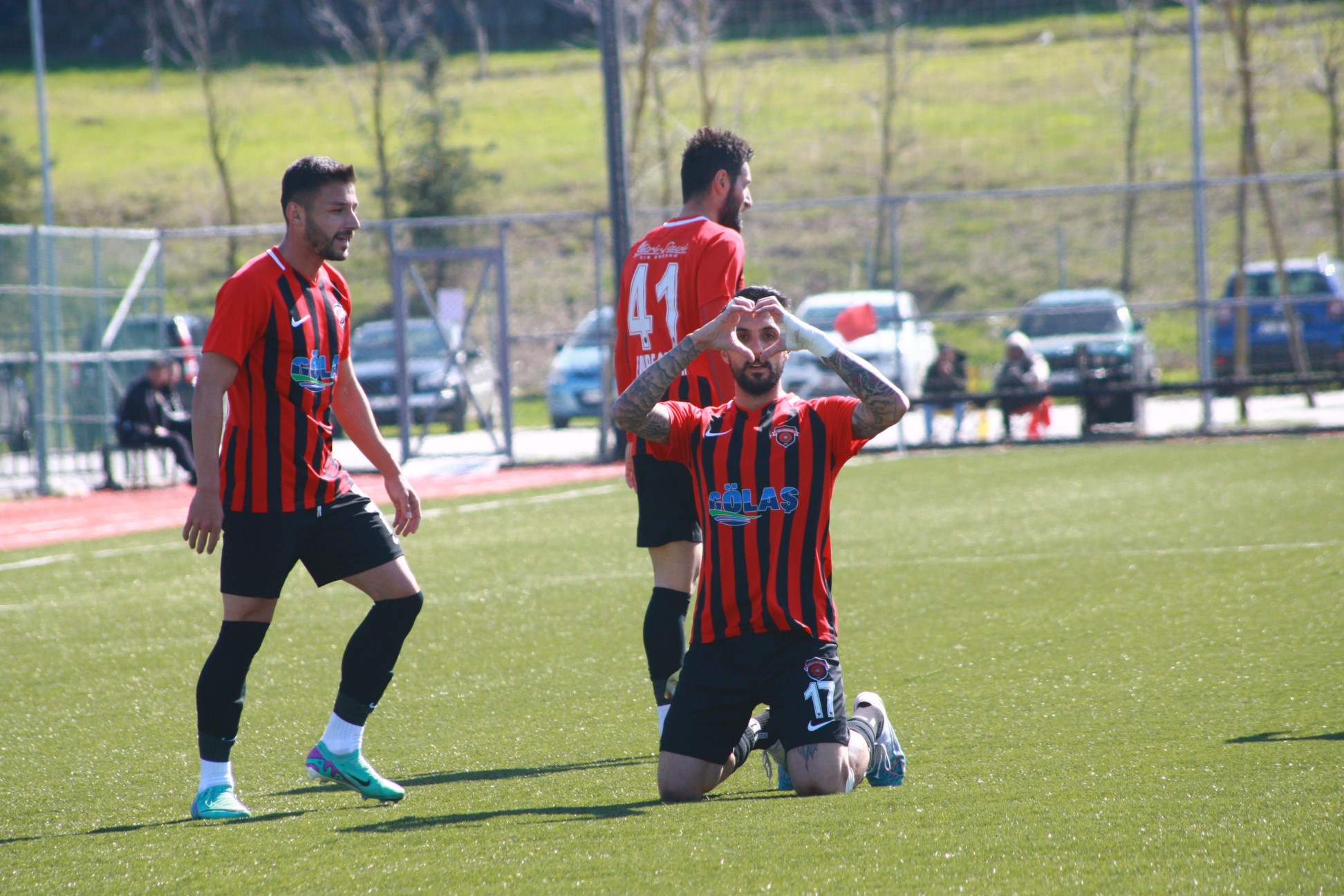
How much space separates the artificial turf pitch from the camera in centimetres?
Result: 319

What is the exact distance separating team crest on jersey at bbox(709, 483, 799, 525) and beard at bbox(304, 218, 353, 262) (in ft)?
4.31

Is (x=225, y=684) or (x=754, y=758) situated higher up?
(x=225, y=684)

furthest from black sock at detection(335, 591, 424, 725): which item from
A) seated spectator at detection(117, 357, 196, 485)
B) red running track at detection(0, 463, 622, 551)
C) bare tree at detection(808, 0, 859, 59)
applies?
bare tree at detection(808, 0, 859, 59)

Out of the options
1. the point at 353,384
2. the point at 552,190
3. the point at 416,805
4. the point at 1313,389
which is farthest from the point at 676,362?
the point at 552,190

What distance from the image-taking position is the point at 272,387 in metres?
4.07

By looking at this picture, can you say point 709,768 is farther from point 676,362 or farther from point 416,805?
point 676,362

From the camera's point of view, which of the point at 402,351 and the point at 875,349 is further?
the point at 875,349

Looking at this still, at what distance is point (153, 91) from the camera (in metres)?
53.2

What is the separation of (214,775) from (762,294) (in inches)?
80.6

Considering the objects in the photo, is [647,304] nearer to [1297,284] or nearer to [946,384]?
[946,384]

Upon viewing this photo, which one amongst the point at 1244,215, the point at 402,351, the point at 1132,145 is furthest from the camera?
the point at 1132,145

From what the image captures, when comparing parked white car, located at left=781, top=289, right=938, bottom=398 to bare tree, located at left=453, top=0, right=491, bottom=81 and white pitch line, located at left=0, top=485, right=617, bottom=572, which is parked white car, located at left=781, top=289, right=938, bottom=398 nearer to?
white pitch line, located at left=0, top=485, right=617, bottom=572

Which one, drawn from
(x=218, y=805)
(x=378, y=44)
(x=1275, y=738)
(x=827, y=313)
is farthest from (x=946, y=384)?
(x=378, y=44)

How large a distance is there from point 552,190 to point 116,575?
105 feet
